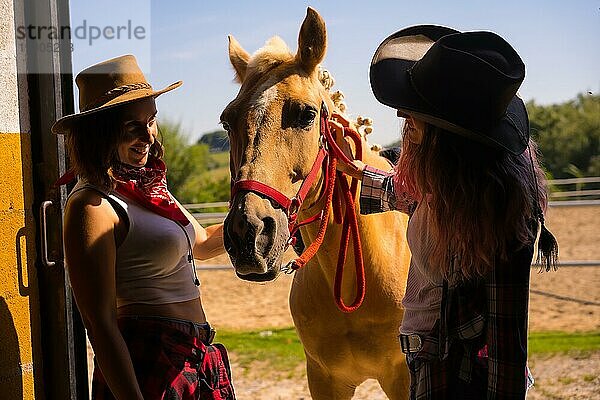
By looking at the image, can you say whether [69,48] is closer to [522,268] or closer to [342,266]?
[342,266]

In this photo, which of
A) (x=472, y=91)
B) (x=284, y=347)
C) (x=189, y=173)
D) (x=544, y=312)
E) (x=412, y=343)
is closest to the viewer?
(x=472, y=91)

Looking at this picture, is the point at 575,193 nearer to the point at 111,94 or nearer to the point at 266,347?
the point at 266,347

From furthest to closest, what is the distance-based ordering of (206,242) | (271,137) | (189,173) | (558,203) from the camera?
1. (189,173)
2. (558,203)
3. (206,242)
4. (271,137)

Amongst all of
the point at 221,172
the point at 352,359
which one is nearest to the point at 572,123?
the point at 221,172

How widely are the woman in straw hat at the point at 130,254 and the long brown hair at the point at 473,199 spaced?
24.5 inches

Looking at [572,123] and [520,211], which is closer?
[520,211]

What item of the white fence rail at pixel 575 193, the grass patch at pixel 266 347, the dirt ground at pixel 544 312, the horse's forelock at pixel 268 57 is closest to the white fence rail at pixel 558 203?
the white fence rail at pixel 575 193

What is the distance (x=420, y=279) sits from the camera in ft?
4.48

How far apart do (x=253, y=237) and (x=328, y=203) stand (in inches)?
16.2

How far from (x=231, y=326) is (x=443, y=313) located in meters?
5.56

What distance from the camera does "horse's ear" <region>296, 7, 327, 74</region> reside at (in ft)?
5.54

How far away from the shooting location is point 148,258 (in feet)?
4.92

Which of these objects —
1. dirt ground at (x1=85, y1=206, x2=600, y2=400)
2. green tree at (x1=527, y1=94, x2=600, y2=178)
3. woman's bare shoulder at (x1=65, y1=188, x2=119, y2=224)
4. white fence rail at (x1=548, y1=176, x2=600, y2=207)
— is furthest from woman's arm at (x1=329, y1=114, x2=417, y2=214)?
green tree at (x1=527, y1=94, x2=600, y2=178)

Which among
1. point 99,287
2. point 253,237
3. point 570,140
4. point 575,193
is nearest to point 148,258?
point 99,287
